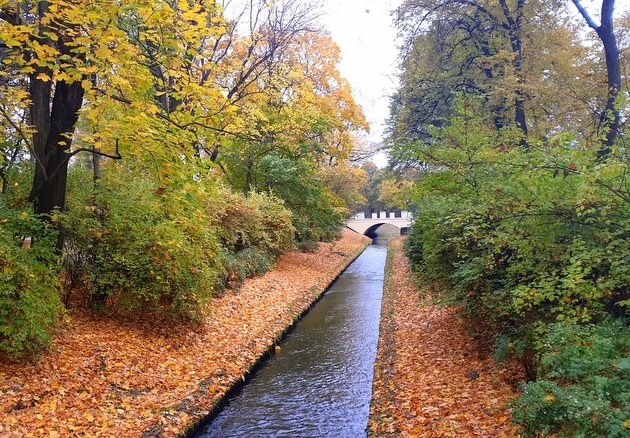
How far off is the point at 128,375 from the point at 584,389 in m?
5.73

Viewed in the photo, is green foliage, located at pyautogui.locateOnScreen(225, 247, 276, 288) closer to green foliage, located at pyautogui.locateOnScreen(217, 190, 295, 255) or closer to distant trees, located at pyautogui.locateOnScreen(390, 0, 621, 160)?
green foliage, located at pyautogui.locateOnScreen(217, 190, 295, 255)

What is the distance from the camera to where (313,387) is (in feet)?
24.9

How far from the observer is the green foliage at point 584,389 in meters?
3.19

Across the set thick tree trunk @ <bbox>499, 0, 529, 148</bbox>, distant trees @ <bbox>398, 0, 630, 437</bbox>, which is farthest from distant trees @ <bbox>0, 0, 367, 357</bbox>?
thick tree trunk @ <bbox>499, 0, 529, 148</bbox>

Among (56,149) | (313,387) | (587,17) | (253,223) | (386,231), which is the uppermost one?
(587,17)

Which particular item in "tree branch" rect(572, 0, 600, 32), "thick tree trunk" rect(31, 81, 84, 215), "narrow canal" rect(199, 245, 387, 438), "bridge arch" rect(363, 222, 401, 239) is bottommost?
"narrow canal" rect(199, 245, 387, 438)

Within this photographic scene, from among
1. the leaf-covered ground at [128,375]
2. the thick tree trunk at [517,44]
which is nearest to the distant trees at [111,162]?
the leaf-covered ground at [128,375]

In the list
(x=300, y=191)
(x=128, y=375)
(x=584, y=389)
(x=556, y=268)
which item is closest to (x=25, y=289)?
(x=128, y=375)

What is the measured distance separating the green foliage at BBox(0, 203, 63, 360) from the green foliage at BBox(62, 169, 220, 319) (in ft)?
2.75

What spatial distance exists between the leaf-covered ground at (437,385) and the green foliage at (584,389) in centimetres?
106

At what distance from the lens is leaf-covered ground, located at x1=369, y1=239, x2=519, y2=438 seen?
5.38m

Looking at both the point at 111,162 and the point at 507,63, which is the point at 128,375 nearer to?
the point at 111,162

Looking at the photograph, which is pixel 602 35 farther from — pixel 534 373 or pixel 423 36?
→ pixel 534 373

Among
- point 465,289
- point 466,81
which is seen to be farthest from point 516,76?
point 465,289
